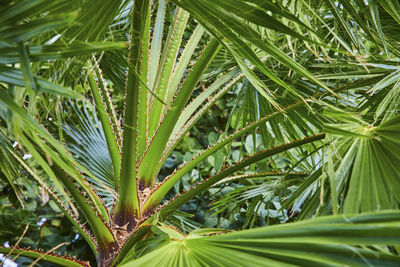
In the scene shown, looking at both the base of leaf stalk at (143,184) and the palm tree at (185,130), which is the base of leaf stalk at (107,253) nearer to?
the palm tree at (185,130)

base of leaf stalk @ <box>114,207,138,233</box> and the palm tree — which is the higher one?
the palm tree

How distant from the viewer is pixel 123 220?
1.06m

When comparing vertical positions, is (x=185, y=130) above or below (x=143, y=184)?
above

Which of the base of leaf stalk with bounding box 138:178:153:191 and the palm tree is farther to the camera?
the base of leaf stalk with bounding box 138:178:153:191

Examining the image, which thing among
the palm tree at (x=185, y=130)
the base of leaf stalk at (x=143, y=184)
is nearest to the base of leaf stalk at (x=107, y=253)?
the palm tree at (x=185, y=130)

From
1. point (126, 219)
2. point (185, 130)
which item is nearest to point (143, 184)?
point (126, 219)

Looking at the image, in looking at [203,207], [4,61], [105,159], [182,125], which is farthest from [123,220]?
[203,207]

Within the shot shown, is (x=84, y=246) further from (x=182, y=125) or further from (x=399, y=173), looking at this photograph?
(x=399, y=173)

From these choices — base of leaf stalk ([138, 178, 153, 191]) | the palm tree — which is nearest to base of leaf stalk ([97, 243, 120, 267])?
the palm tree

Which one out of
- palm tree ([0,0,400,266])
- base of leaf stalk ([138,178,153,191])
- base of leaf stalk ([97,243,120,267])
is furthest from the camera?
base of leaf stalk ([138,178,153,191])

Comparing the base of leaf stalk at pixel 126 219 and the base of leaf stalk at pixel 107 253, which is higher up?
the base of leaf stalk at pixel 126 219

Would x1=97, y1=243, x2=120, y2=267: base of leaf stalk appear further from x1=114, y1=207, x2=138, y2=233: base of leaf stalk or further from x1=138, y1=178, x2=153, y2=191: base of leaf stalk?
x1=138, y1=178, x2=153, y2=191: base of leaf stalk

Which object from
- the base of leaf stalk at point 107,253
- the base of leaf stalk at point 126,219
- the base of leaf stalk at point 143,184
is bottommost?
the base of leaf stalk at point 107,253

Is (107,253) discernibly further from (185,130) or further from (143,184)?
(185,130)
